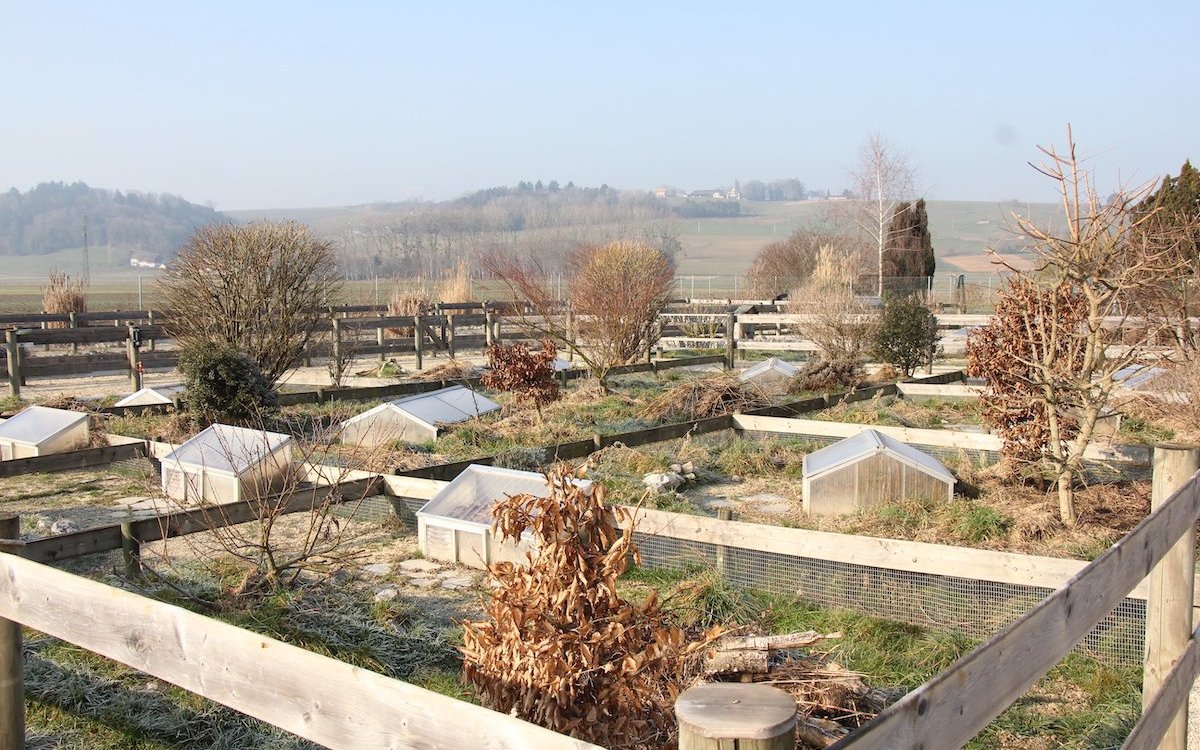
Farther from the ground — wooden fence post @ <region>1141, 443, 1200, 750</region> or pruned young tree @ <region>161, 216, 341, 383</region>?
pruned young tree @ <region>161, 216, 341, 383</region>

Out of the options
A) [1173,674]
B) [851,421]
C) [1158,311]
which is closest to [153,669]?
[1173,674]

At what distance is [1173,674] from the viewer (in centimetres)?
323

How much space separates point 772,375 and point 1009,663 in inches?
527

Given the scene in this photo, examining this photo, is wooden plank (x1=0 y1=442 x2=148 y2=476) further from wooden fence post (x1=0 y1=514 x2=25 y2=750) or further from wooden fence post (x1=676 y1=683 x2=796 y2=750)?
wooden fence post (x1=676 y1=683 x2=796 y2=750)

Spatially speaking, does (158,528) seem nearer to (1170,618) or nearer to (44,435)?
(44,435)

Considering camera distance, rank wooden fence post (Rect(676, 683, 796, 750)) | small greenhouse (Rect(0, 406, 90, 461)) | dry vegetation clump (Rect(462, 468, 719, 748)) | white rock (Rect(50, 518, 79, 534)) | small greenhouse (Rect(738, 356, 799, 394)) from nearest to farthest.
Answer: wooden fence post (Rect(676, 683, 796, 750)) < dry vegetation clump (Rect(462, 468, 719, 748)) < white rock (Rect(50, 518, 79, 534)) < small greenhouse (Rect(0, 406, 90, 461)) < small greenhouse (Rect(738, 356, 799, 394))

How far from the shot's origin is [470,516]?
21.7ft

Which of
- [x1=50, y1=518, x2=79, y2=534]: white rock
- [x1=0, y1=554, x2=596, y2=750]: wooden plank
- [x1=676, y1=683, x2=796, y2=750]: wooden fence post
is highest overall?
[x1=676, y1=683, x2=796, y2=750]: wooden fence post

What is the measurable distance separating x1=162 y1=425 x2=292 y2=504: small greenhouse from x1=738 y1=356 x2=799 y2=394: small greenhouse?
779cm

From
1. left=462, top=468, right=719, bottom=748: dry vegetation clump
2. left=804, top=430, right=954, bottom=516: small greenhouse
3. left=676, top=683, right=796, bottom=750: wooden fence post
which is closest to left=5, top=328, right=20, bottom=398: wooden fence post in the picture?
left=804, top=430, right=954, bottom=516: small greenhouse

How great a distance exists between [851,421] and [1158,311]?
3.98 m


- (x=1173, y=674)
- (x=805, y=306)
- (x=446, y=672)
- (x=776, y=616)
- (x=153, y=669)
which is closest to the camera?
(x=153, y=669)

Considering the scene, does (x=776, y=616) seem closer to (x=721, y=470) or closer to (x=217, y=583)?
(x=217, y=583)

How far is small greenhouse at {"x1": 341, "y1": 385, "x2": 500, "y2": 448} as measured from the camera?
35.0ft
